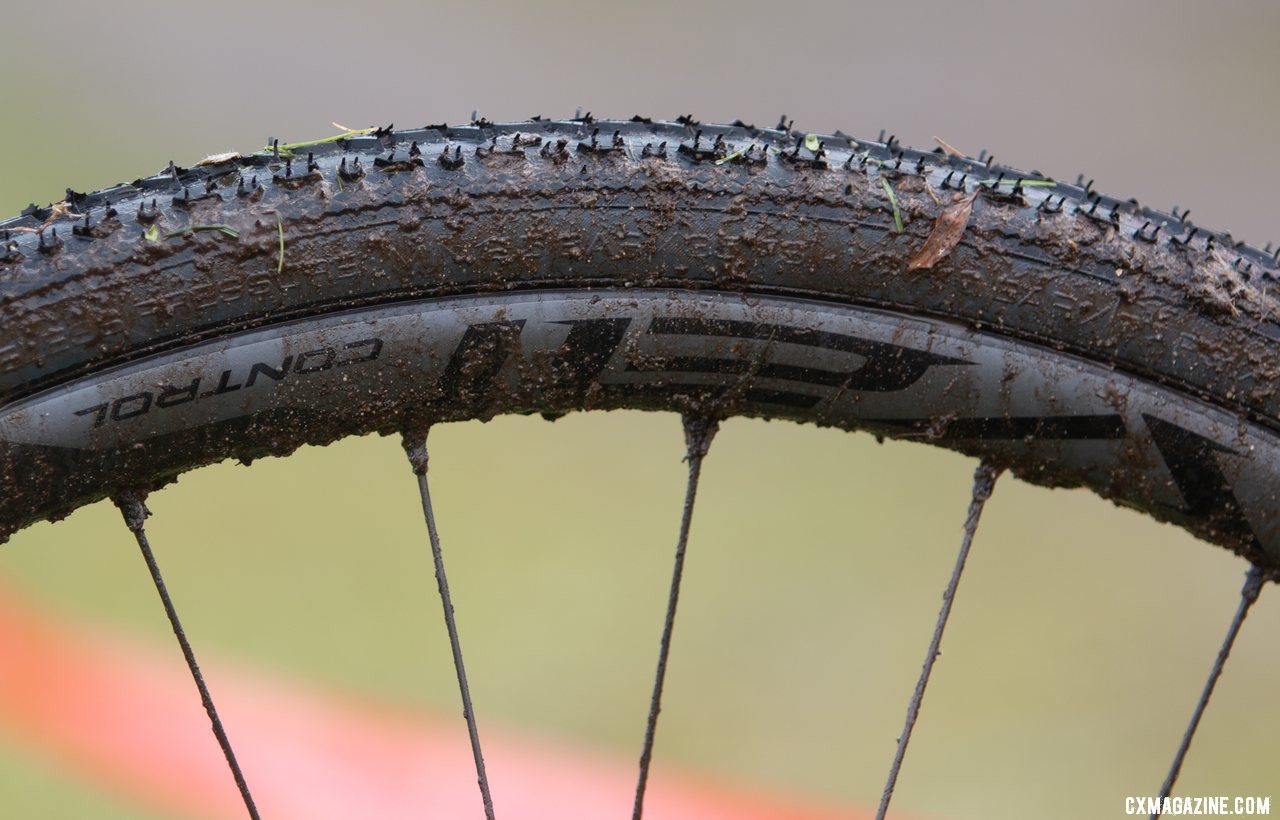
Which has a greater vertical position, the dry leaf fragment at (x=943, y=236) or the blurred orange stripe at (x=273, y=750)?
the blurred orange stripe at (x=273, y=750)

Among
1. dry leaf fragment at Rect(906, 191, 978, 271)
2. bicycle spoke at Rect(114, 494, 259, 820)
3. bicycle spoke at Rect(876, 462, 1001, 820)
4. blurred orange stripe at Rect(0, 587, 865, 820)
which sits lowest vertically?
bicycle spoke at Rect(114, 494, 259, 820)

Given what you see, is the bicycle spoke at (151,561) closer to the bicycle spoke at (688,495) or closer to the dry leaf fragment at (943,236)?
the bicycle spoke at (688,495)

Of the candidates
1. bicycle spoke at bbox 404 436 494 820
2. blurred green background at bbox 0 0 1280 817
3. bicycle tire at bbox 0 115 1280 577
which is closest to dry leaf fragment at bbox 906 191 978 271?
bicycle tire at bbox 0 115 1280 577

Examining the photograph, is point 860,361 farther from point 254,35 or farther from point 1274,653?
point 254,35

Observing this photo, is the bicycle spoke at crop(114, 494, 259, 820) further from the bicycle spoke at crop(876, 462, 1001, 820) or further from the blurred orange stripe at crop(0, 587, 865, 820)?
the blurred orange stripe at crop(0, 587, 865, 820)

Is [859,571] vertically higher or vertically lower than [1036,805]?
higher

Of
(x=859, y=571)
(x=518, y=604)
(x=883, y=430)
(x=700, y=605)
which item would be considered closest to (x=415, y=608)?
(x=518, y=604)

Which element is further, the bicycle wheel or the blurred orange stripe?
the blurred orange stripe

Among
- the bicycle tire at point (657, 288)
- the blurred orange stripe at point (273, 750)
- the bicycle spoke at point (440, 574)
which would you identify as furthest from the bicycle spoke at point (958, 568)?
the blurred orange stripe at point (273, 750)
